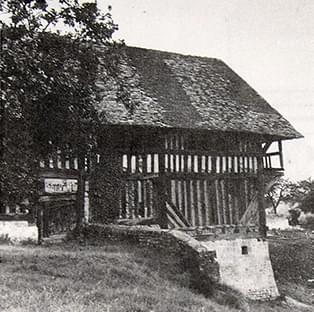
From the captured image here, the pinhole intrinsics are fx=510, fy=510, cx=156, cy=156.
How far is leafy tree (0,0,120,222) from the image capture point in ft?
31.4

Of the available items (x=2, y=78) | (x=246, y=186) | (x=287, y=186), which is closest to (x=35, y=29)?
(x=2, y=78)

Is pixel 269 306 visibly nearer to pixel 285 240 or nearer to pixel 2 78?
pixel 2 78

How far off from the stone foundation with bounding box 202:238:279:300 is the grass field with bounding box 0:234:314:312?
4642 mm

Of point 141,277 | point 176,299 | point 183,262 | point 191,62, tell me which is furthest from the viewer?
point 191,62

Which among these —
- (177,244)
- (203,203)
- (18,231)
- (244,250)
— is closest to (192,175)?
(203,203)

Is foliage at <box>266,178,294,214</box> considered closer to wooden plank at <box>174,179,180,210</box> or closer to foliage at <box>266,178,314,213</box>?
foliage at <box>266,178,314,213</box>

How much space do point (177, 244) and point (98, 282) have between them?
316cm

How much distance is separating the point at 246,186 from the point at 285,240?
445 inches

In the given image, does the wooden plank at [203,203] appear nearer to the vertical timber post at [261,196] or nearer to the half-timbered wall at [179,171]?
the half-timbered wall at [179,171]

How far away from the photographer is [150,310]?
320 inches

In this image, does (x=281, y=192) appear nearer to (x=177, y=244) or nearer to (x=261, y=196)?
(x=261, y=196)

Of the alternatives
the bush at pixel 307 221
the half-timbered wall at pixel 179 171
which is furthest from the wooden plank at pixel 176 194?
the bush at pixel 307 221

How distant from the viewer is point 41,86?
10.1m

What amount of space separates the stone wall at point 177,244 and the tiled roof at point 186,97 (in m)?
3.20
